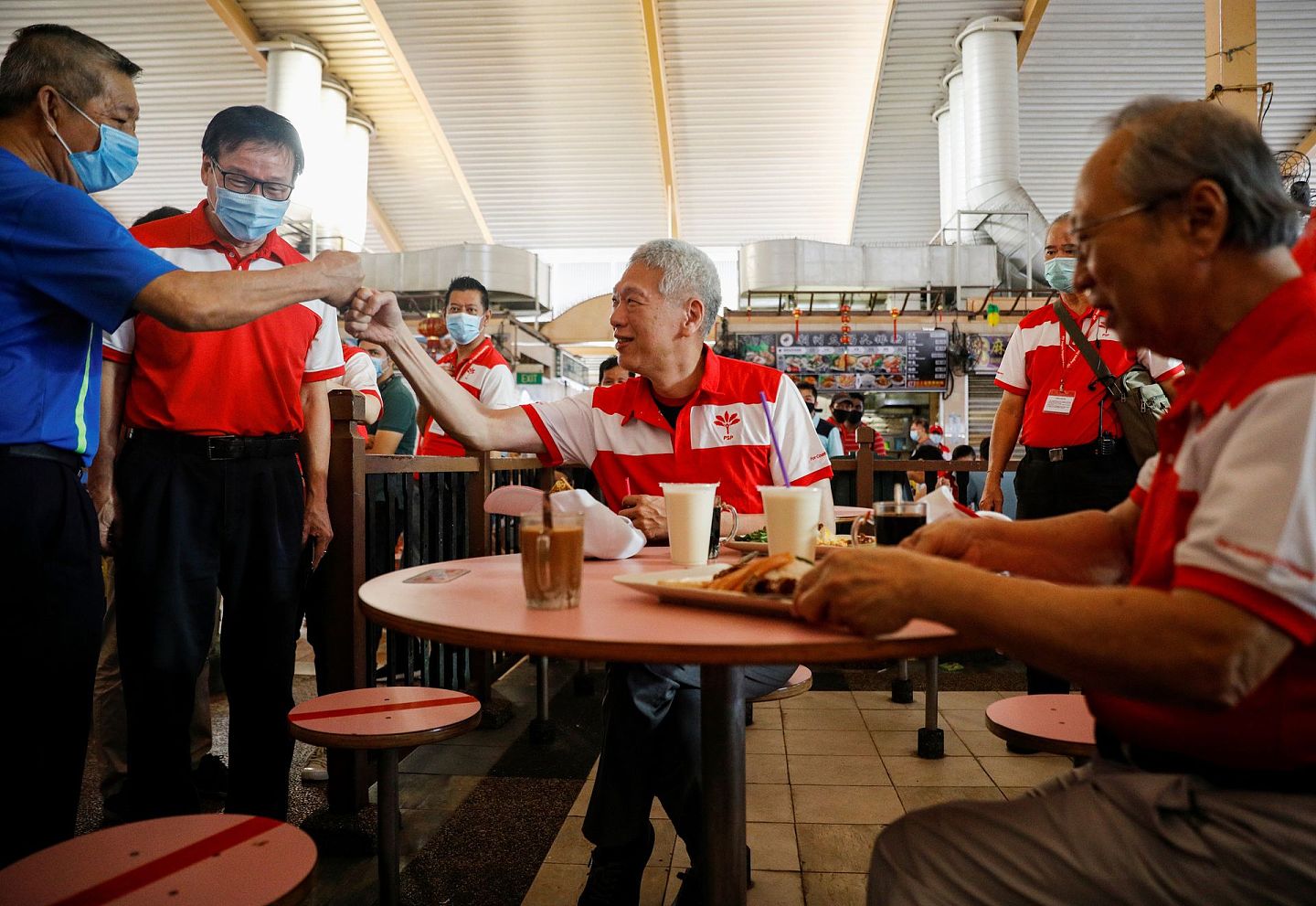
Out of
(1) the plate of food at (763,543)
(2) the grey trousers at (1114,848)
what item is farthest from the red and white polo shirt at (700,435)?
(2) the grey trousers at (1114,848)

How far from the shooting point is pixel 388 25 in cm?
1228

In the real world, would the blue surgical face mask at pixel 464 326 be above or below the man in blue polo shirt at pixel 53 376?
above

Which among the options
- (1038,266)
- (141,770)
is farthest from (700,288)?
(1038,266)

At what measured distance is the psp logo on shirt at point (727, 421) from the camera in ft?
7.47

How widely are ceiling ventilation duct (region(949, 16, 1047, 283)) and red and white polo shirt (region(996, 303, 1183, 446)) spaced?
269 inches

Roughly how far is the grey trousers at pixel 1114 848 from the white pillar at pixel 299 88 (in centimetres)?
1111

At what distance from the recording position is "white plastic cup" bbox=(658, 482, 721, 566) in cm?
154

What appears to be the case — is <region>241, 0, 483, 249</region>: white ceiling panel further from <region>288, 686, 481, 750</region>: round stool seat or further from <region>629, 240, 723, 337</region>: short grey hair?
<region>288, 686, 481, 750</region>: round stool seat

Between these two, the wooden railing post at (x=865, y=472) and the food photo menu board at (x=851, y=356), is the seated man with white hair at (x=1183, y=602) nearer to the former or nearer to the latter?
the wooden railing post at (x=865, y=472)

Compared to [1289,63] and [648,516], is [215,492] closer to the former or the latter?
[648,516]

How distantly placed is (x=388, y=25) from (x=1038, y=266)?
9.59 m

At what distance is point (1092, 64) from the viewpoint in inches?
490

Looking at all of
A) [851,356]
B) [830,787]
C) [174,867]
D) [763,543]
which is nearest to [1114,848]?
[763,543]

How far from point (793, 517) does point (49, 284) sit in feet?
4.48
